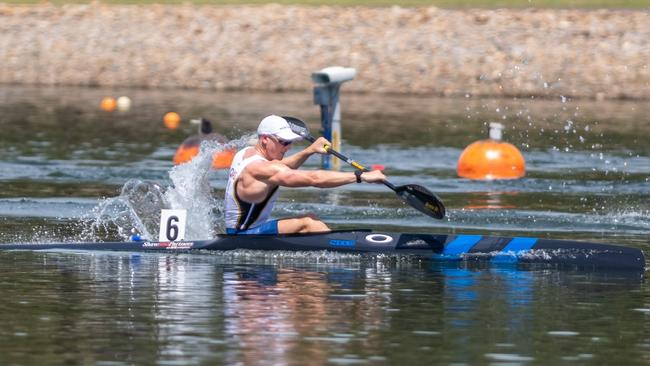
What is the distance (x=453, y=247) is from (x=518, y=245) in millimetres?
704

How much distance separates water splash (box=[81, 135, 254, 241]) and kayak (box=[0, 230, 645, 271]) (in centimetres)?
222

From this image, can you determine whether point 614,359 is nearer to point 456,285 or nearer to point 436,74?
point 456,285

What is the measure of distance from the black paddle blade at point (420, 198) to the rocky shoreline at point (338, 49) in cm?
3159

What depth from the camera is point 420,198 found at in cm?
1984

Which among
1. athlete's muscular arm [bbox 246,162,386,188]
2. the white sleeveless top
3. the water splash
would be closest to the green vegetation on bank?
the water splash

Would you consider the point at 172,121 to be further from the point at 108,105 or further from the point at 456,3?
the point at 456,3

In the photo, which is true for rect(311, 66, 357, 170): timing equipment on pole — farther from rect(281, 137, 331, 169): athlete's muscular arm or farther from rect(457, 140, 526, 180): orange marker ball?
rect(281, 137, 331, 169): athlete's muscular arm

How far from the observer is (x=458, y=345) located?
13.8 metres

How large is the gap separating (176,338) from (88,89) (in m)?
41.0

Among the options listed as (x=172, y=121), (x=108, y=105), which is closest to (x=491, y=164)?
(x=172, y=121)

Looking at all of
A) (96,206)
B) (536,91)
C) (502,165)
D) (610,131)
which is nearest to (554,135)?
(610,131)

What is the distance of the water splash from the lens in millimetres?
21797

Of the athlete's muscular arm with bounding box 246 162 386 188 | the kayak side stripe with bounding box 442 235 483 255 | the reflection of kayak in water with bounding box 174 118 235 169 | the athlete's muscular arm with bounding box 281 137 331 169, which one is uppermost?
the reflection of kayak in water with bounding box 174 118 235 169

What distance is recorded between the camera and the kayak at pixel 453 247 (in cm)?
1861
